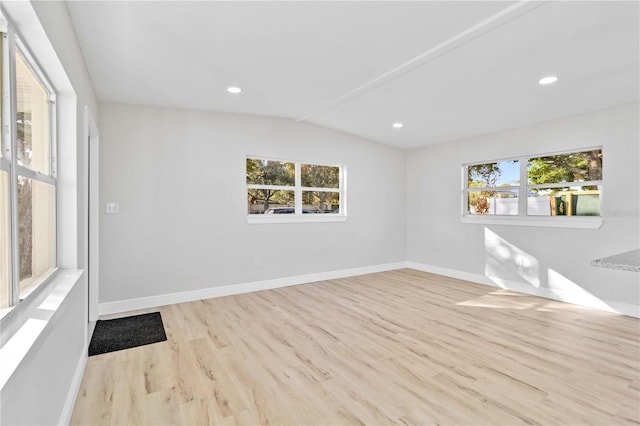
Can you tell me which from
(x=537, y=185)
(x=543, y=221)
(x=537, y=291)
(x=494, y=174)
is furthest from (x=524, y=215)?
(x=537, y=291)

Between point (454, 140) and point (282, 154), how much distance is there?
3.00 metres

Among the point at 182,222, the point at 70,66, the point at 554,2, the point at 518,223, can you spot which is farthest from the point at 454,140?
the point at 70,66

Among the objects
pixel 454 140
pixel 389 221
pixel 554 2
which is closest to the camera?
pixel 554 2

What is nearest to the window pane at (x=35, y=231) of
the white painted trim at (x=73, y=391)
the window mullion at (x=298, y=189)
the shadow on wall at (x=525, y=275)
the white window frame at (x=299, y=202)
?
the white painted trim at (x=73, y=391)

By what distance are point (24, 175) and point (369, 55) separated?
261 centimetres

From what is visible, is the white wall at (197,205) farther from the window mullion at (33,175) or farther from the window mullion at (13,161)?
the window mullion at (13,161)

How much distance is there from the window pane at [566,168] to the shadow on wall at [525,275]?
105 centimetres

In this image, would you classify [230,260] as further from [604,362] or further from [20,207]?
[604,362]

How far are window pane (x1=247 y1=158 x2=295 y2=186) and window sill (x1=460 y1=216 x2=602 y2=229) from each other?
119 inches

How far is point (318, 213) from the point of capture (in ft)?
18.4

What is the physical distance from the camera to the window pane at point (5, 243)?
1.32 meters

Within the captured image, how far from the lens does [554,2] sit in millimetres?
2182

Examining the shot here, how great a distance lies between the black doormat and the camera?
2.99m

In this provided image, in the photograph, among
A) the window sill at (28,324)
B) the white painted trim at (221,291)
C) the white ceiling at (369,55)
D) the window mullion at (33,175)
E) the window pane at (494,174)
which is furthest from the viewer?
the window pane at (494,174)
